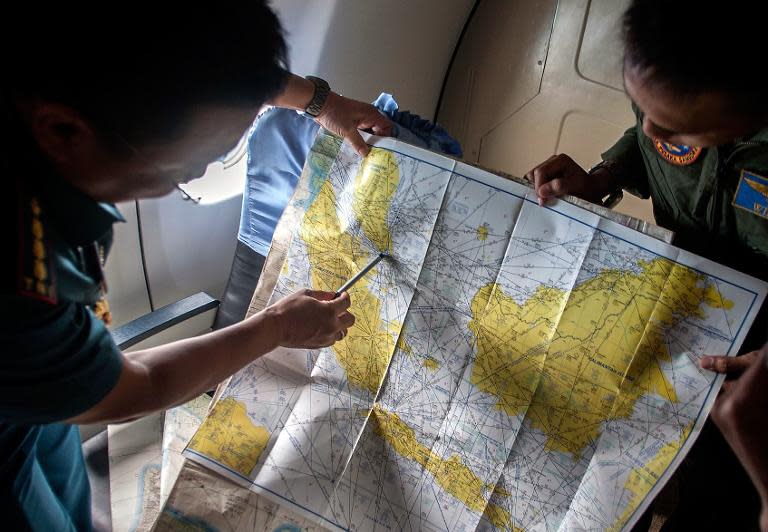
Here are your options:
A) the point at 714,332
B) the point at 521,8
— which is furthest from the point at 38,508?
the point at 521,8

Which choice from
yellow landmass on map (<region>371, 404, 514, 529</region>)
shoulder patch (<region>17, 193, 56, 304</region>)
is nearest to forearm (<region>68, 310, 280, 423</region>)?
shoulder patch (<region>17, 193, 56, 304</region>)

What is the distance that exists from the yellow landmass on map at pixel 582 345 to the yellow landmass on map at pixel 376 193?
0.22 m

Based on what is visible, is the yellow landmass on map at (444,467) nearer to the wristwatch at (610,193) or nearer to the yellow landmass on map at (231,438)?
the yellow landmass on map at (231,438)

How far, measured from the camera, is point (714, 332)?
755mm

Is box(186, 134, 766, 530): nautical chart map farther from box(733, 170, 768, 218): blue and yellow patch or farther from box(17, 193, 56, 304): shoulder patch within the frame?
box(17, 193, 56, 304): shoulder patch

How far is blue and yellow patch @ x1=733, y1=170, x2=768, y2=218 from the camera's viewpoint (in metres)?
0.81

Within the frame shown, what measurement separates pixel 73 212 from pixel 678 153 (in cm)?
95

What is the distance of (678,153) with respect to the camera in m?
0.93

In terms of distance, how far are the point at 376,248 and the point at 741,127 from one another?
0.58 meters

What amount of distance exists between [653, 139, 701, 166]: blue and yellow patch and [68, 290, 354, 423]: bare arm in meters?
0.64

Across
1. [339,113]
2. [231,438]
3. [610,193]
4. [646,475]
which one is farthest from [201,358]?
[610,193]

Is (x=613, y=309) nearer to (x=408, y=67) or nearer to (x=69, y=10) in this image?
(x=69, y=10)

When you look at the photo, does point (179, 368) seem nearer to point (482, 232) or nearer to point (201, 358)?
point (201, 358)

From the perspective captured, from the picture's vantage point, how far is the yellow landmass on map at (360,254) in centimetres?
97
